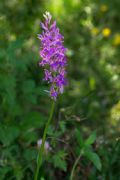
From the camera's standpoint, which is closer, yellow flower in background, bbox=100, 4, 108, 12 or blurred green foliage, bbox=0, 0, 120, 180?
blurred green foliage, bbox=0, 0, 120, 180

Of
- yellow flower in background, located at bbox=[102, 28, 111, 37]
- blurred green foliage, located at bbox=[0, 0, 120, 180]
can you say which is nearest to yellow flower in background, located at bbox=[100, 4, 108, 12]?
blurred green foliage, located at bbox=[0, 0, 120, 180]

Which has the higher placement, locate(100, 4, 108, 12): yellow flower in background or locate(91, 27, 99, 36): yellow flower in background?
locate(100, 4, 108, 12): yellow flower in background

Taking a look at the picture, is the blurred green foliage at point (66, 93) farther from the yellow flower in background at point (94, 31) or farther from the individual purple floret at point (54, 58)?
the individual purple floret at point (54, 58)

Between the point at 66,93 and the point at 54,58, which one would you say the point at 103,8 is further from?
the point at 54,58

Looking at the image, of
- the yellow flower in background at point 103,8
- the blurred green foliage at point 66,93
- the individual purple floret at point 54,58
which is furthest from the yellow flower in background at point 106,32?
the individual purple floret at point 54,58

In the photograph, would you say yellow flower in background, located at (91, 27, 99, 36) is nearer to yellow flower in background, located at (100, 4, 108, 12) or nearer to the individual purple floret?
yellow flower in background, located at (100, 4, 108, 12)

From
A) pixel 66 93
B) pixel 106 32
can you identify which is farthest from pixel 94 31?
pixel 66 93

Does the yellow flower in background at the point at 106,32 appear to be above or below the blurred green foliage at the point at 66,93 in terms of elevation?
above

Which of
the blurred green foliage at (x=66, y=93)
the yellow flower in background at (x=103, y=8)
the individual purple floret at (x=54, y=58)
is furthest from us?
the yellow flower in background at (x=103, y=8)
